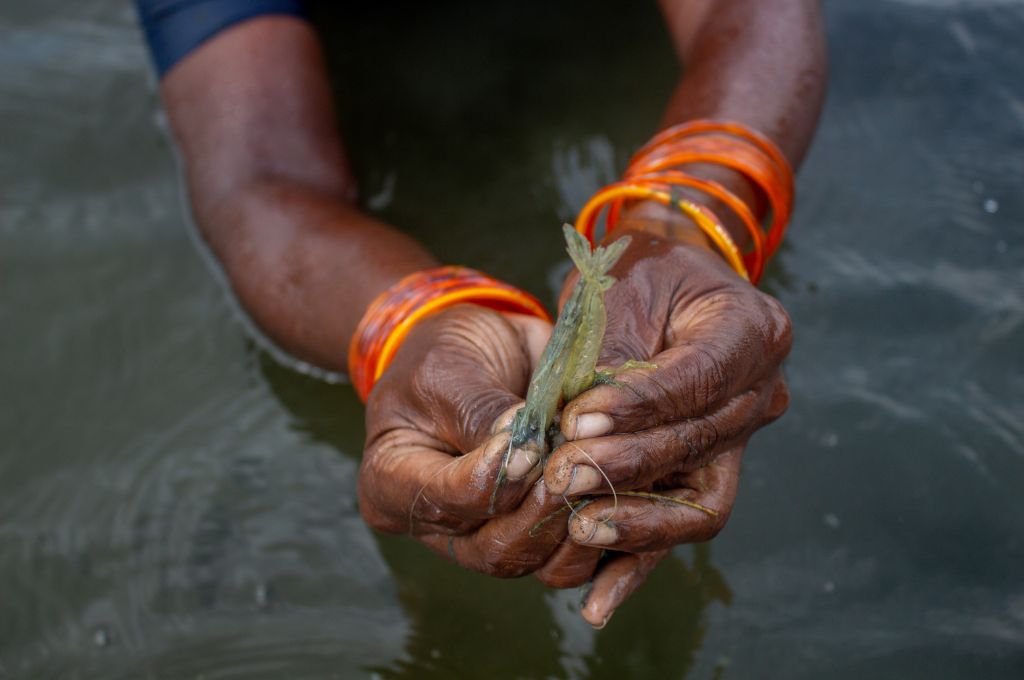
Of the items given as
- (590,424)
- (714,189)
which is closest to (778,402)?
(714,189)

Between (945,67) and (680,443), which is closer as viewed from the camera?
(680,443)

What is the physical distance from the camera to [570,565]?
4.72 feet

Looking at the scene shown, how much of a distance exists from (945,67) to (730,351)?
1.92m

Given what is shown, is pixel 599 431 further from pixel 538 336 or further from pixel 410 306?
pixel 410 306

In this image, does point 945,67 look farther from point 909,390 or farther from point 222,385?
point 222,385

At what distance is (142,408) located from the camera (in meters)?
2.38

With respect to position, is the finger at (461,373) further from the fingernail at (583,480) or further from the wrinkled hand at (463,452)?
the fingernail at (583,480)

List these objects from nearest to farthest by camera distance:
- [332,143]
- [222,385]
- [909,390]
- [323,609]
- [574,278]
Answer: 1. [574,278]
2. [323,609]
3. [909,390]
4. [222,385]
5. [332,143]

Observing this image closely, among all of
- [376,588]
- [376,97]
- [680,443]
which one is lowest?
[376,588]

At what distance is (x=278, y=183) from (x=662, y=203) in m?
1.10

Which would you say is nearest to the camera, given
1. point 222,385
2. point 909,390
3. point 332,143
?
point 909,390

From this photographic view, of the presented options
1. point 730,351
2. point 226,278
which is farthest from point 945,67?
point 226,278

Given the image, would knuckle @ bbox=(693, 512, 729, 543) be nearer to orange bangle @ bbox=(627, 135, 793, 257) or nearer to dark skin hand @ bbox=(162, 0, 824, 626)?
dark skin hand @ bbox=(162, 0, 824, 626)

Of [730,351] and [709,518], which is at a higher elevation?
[730,351]
